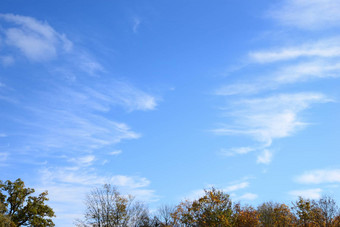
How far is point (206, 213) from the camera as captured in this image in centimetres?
4812

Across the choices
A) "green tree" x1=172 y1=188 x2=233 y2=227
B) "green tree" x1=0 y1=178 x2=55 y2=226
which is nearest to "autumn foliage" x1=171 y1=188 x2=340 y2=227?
"green tree" x1=172 y1=188 x2=233 y2=227

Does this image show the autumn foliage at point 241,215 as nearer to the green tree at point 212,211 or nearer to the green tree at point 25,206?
the green tree at point 212,211

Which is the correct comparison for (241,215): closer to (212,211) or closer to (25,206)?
(212,211)

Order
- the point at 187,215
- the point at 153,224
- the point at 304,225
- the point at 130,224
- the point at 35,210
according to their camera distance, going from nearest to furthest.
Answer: the point at 304,225 < the point at 187,215 < the point at 130,224 < the point at 35,210 < the point at 153,224

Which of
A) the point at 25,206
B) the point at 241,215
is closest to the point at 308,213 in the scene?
the point at 241,215

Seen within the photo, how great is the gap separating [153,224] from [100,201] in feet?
103

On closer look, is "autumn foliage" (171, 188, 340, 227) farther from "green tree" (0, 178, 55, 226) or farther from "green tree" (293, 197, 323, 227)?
"green tree" (0, 178, 55, 226)

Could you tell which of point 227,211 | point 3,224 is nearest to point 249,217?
point 227,211

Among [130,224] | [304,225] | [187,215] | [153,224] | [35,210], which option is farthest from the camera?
[153,224]

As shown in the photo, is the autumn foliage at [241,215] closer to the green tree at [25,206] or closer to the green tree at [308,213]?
the green tree at [308,213]

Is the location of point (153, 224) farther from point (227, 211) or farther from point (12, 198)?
point (227, 211)

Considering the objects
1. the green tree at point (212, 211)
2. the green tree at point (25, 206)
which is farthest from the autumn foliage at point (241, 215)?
the green tree at point (25, 206)

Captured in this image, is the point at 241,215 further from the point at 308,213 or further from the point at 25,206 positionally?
the point at 25,206

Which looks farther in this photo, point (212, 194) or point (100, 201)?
point (100, 201)
